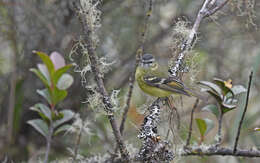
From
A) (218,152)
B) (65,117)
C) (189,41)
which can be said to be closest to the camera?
(189,41)

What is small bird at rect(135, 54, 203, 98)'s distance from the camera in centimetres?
140

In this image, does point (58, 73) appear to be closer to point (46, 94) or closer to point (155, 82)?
point (46, 94)

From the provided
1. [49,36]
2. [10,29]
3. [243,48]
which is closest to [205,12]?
[49,36]

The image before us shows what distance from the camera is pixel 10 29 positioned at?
1.99 meters

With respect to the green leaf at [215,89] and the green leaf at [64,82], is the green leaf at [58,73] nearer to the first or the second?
the green leaf at [64,82]

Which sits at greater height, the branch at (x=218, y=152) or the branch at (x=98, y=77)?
the branch at (x=98, y=77)

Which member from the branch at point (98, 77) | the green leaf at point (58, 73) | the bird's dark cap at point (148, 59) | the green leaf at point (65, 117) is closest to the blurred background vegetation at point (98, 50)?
the bird's dark cap at point (148, 59)

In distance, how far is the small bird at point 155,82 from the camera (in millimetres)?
1403

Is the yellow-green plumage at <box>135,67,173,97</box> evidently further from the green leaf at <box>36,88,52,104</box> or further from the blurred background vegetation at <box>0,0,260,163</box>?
the green leaf at <box>36,88,52,104</box>

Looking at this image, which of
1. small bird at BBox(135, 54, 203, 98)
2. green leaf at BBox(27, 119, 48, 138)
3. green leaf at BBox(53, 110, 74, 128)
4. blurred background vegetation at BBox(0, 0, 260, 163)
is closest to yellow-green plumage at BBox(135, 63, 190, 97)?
small bird at BBox(135, 54, 203, 98)

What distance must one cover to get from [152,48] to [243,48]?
75 cm

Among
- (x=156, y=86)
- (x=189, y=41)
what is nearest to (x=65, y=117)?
(x=156, y=86)

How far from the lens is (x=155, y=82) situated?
1662 mm

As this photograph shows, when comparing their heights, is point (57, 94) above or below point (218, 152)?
above
